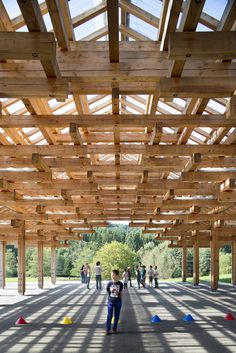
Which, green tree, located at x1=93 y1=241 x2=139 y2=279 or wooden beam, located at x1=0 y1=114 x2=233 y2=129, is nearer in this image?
wooden beam, located at x1=0 y1=114 x2=233 y2=129

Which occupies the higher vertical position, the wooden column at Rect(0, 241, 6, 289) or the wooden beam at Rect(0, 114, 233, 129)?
the wooden beam at Rect(0, 114, 233, 129)

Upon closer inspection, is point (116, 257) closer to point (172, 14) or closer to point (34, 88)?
point (34, 88)

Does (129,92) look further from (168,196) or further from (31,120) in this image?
(168,196)

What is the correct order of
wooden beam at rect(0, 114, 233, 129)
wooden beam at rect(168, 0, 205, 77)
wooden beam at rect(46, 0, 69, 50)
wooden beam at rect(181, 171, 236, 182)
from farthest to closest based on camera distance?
1. wooden beam at rect(181, 171, 236, 182)
2. wooden beam at rect(0, 114, 233, 129)
3. wooden beam at rect(46, 0, 69, 50)
4. wooden beam at rect(168, 0, 205, 77)

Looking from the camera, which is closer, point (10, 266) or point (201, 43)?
point (201, 43)

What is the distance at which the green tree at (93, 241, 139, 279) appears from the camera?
42.4 m

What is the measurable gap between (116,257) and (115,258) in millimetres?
125

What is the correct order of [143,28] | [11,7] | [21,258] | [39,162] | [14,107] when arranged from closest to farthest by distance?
[11,7]
[143,28]
[14,107]
[39,162]
[21,258]

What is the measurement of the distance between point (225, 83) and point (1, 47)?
3.09 m

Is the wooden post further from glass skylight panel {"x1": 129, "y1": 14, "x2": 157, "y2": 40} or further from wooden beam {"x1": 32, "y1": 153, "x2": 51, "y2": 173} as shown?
glass skylight panel {"x1": 129, "y1": 14, "x2": 157, "y2": 40}

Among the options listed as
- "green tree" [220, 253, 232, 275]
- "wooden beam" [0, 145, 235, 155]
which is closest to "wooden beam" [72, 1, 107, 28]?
"wooden beam" [0, 145, 235, 155]

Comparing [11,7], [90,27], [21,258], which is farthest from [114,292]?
[21,258]

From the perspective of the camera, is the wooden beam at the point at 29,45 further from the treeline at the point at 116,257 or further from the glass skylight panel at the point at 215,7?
the treeline at the point at 116,257

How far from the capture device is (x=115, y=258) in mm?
42812
